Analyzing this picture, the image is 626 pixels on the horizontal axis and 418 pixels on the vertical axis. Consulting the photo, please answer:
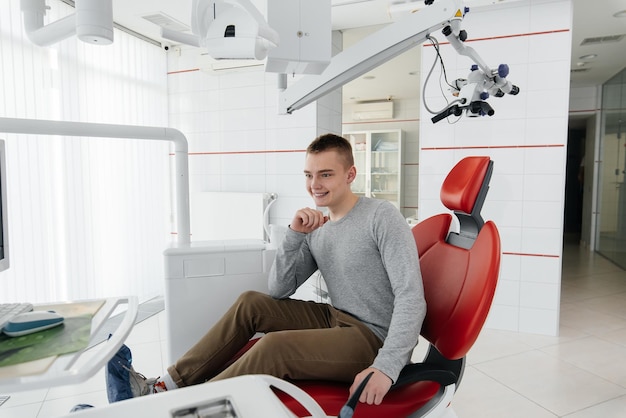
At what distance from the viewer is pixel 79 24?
1.13 metres

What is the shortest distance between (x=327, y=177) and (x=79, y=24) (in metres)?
→ 0.91

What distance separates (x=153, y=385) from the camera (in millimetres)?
1455

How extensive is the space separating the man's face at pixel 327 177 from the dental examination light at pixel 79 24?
780mm

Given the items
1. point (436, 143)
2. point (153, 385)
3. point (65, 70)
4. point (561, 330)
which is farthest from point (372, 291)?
point (65, 70)

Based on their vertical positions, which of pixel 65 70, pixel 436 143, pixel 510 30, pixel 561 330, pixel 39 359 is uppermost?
pixel 510 30

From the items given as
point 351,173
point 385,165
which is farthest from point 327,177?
point 385,165

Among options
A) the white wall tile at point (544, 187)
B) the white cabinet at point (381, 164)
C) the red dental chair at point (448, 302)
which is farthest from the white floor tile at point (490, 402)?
the white cabinet at point (381, 164)

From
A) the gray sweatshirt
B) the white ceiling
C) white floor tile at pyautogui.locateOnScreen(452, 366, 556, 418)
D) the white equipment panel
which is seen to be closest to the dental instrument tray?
the gray sweatshirt

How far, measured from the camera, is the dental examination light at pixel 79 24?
1121 mm

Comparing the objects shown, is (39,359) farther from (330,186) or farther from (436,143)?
(436,143)

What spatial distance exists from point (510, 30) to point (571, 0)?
0.40 metres

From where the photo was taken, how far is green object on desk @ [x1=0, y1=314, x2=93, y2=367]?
30.3 inches

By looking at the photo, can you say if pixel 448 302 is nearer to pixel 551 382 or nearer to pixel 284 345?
pixel 284 345

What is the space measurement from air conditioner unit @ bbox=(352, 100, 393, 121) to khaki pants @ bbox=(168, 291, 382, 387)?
6.23m
